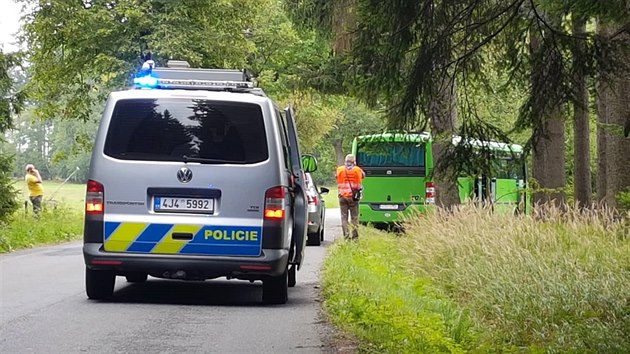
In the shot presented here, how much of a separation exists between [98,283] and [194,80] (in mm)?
2346

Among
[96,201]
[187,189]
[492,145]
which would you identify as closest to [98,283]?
[96,201]

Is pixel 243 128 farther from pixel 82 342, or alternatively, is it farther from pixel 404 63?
pixel 82 342

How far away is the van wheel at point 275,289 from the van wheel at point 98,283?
1.57 meters

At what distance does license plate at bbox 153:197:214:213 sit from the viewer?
9.43 m

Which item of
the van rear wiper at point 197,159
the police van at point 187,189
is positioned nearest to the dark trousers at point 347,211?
the police van at point 187,189

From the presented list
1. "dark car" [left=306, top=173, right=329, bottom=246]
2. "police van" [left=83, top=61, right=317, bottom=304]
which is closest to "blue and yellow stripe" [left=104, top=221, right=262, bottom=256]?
"police van" [left=83, top=61, right=317, bottom=304]

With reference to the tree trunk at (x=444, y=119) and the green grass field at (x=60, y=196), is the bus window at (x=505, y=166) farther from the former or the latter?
the green grass field at (x=60, y=196)

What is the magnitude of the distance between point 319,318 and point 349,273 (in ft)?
11.3

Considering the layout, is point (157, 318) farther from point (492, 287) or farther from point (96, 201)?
point (492, 287)

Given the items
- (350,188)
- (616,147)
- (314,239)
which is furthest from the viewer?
(314,239)

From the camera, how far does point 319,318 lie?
30.4 ft

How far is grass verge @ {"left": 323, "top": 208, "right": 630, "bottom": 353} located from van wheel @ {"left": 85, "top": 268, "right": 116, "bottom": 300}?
2267mm

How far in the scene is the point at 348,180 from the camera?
20.0 metres

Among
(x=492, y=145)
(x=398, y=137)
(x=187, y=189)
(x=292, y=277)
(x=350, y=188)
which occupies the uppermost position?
(x=398, y=137)
